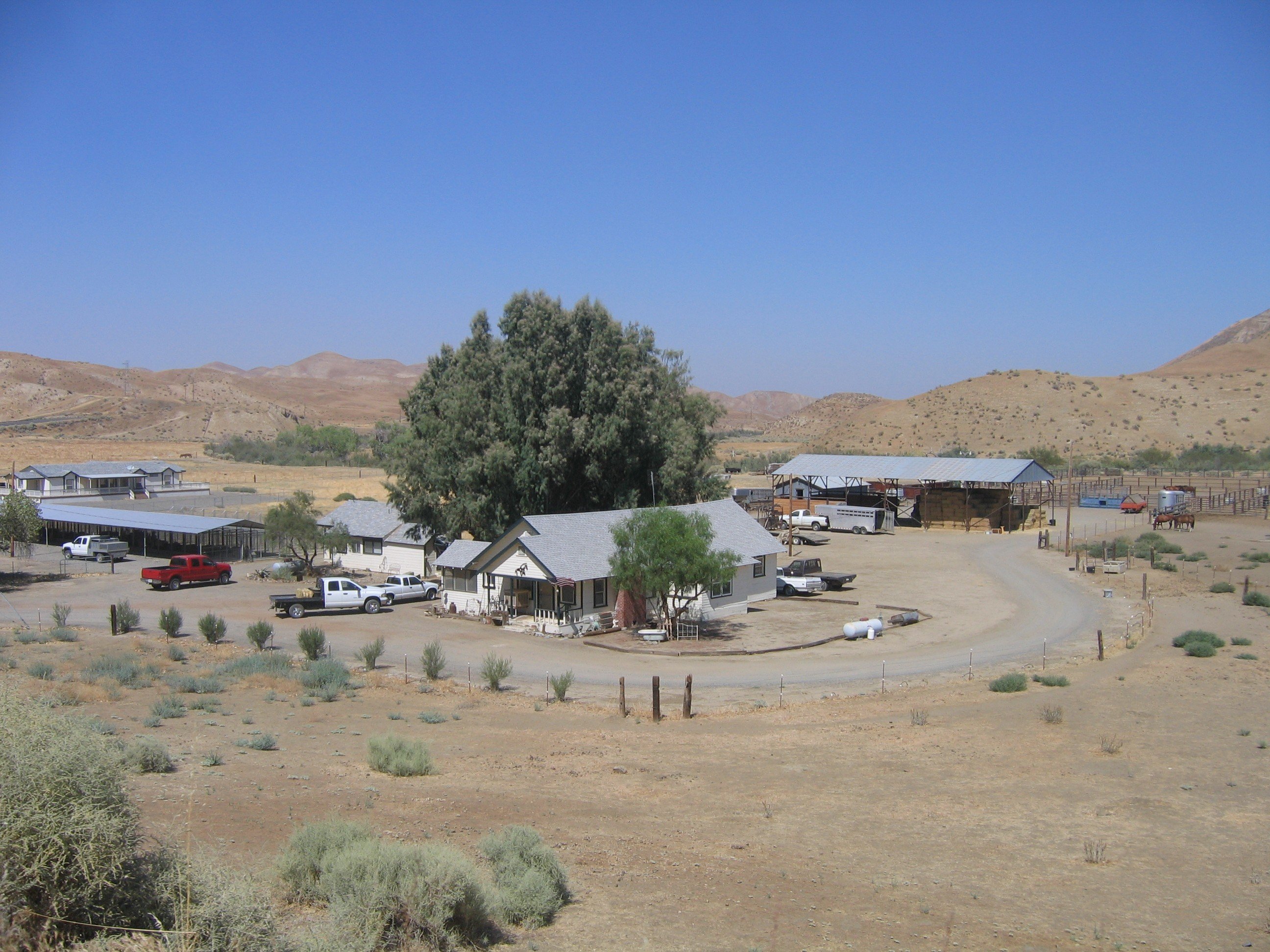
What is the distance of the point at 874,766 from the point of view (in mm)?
18375

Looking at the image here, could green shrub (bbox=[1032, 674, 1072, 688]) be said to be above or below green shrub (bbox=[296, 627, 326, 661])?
below

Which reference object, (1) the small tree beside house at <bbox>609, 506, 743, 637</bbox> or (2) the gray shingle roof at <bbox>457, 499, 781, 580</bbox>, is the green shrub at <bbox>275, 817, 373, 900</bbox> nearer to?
(1) the small tree beside house at <bbox>609, 506, 743, 637</bbox>

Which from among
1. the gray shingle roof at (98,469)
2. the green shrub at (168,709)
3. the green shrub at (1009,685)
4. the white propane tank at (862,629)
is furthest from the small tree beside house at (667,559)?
the gray shingle roof at (98,469)

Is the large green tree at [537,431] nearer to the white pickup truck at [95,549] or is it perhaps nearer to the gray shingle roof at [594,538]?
the gray shingle roof at [594,538]

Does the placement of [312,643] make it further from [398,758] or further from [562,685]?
[398,758]

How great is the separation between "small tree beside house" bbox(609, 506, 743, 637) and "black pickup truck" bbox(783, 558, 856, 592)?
1046 cm

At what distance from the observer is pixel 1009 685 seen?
25.4 meters

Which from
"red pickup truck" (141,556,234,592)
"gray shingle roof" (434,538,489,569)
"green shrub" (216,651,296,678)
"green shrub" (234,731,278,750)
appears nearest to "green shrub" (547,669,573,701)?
"green shrub" (216,651,296,678)

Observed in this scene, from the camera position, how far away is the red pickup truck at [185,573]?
42.4 m

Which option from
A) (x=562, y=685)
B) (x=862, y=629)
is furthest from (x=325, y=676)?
(x=862, y=629)

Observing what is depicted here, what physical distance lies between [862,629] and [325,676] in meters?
18.8

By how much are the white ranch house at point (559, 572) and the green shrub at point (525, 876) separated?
2184 centimetres

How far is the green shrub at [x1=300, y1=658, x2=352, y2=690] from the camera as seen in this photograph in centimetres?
2380

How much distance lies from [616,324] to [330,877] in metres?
38.1
